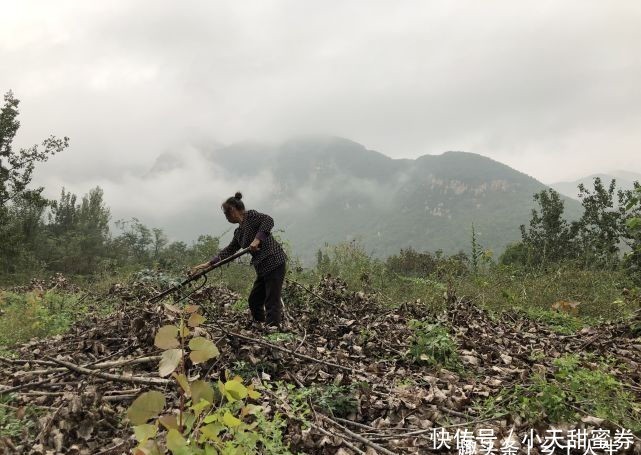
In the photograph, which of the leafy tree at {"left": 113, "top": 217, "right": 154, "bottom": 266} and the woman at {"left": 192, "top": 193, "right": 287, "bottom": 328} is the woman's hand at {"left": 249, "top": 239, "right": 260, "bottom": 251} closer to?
the woman at {"left": 192, "top": 193, "right": 287, "bottom": 328}

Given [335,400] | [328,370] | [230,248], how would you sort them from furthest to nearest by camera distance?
[230,248] → [328,370] → [335,400]

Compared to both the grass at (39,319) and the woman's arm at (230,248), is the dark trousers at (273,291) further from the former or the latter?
the grass at (39,319)

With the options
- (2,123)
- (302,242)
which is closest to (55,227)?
(2,123)

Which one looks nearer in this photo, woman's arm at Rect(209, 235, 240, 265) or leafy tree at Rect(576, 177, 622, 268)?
woman's arm at Rect(209, 235, 240, 265)

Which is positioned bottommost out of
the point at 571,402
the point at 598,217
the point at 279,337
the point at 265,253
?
the point at 571,402

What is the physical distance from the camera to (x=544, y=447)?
10.7 feet

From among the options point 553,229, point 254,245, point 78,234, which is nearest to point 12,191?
point 78,234

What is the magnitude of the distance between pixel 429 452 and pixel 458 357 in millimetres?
Result: 2017

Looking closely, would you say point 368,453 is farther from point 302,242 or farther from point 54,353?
point 302,242

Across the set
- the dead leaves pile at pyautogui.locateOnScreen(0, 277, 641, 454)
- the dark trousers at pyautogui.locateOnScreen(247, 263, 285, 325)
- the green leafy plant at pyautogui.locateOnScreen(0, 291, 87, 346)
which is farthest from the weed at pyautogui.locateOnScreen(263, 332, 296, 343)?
the green leafy plant at pyautogui.locateOnScreen(0, 291, 87, 346)

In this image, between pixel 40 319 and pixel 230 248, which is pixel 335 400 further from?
pixel 40 319

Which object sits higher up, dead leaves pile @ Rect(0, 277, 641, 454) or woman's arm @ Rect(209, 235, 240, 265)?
woman's arm @ Rect(209, 235, 240, 265)

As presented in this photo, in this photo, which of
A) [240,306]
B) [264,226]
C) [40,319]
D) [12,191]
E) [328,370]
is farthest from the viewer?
[12,191]

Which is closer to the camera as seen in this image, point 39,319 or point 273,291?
point 273,291
